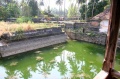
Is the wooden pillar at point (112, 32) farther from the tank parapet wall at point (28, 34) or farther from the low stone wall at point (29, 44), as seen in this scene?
the tank parapet wall at point (28, 34)

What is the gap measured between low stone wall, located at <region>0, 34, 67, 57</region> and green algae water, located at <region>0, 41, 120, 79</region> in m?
0.47

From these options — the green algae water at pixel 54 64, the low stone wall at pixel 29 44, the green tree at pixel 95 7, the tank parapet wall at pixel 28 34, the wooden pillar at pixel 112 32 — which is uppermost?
the green tree at pixel 95 7

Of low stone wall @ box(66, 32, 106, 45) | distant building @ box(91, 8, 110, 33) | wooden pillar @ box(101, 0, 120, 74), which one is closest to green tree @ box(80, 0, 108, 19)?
distant building @ box(91, 8, 110, 33)

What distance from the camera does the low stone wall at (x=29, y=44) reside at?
30.8 ft

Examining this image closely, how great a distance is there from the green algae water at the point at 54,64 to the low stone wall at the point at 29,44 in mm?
469

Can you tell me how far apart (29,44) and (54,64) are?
3.28m

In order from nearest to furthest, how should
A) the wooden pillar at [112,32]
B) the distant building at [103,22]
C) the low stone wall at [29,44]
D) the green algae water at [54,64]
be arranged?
the wooden pillar at [112,32], the green algae water at [54,64], the low stone wall at [29,44], the distant building at [103,22]

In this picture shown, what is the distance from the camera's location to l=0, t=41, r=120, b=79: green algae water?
23.6ft

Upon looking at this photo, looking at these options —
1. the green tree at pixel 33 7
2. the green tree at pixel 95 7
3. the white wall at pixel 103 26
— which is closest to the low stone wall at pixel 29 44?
the white wall at pixel 103 26

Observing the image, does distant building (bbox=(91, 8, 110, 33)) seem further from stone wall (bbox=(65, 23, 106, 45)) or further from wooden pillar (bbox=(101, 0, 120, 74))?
wooden pillar (bbox=(101, 0, 120, 74))

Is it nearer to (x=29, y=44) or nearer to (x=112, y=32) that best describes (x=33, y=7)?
(x=29, y=44)

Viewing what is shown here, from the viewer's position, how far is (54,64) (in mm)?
8773

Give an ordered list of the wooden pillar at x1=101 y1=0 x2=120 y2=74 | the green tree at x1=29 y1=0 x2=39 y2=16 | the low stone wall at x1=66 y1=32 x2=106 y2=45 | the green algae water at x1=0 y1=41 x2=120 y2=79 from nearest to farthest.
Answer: the wooden pillar at x1=101 y1=0 x2=120 y2=74 < the green algae water at x1=0 y1=41 x2=120 y2=79 < the low stone wall at x1=66 y1=32 x2=106 y2=45 < the green tree at x1=29 y1=0 x2=39 y2=16

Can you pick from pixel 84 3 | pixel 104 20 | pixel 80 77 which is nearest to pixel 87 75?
pixel 80 77
